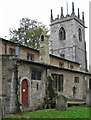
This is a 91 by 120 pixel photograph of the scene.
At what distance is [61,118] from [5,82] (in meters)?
5.38

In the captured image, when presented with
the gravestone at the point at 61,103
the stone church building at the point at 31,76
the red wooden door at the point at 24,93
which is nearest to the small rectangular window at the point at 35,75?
the stone church building at the point at 31,76

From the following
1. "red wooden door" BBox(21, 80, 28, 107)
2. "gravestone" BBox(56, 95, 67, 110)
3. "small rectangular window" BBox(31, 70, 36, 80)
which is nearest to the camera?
"gravestone" BBox(56, 95, 67, 110)

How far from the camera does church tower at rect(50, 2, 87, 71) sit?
38062mm

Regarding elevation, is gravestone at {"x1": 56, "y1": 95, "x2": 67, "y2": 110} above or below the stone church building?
below

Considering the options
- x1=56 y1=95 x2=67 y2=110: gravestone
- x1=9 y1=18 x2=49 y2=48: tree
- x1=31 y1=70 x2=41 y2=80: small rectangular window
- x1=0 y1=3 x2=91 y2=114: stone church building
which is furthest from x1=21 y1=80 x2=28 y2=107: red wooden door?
x1=9 y1=18 x2=49 y2=48: tree

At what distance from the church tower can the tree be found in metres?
7.10

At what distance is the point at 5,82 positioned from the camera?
1362 cm

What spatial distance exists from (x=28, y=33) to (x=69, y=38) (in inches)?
399

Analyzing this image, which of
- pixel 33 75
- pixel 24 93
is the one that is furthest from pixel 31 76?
pixel 24 93

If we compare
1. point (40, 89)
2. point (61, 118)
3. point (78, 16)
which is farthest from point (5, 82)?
point (78, 16)

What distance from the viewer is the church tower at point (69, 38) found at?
3806 centimetres

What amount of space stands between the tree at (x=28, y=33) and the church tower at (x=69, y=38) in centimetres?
710

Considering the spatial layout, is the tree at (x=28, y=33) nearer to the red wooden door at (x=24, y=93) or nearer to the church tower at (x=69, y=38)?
the church tower at (x=69, y=38)

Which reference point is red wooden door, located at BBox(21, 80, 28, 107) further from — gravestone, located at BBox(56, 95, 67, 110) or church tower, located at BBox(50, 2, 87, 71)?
church tower, located at BBox(50, 2, 87, 71)
